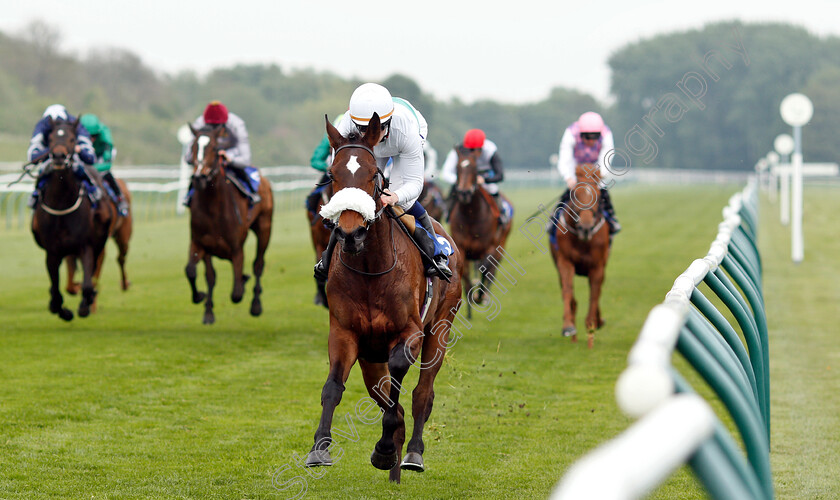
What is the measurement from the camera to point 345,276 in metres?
4.64

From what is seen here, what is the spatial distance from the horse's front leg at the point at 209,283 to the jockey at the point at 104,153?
4.68 feet

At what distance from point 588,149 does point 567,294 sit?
1330mm

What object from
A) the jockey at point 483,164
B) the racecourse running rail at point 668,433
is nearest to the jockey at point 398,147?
the racecourse running rail at point 668,433

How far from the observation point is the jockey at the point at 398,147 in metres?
4.75

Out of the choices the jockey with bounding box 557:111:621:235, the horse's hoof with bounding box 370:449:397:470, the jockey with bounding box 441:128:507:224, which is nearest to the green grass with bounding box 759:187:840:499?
the horse's hoof with bounding box 370:449:397:470

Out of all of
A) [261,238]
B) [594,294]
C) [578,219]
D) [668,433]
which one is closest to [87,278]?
[261,238]

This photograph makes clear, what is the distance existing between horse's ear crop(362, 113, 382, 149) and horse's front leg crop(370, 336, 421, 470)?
88 centimetres

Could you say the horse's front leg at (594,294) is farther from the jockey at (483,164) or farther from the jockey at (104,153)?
the jockey at (104,153)

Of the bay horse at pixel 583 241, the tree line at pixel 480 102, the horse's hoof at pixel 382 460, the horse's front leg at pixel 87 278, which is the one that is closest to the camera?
the horse's hoof at pixel 382 460

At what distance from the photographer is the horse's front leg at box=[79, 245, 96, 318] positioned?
9.45m

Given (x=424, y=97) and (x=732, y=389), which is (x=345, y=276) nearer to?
(x=732, y=389)

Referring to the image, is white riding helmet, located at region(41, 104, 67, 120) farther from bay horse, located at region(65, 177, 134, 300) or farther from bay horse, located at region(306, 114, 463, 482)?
bay horse, located at region(306, 114, 463, 482)

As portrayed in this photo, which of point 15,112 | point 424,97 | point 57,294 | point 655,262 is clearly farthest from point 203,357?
point 424,97

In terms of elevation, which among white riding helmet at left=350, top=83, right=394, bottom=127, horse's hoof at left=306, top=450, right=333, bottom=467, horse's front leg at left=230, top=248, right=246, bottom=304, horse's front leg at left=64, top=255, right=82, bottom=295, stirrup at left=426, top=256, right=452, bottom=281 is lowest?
horse's front leg at left=64, top=255, right=82, bottom=295
